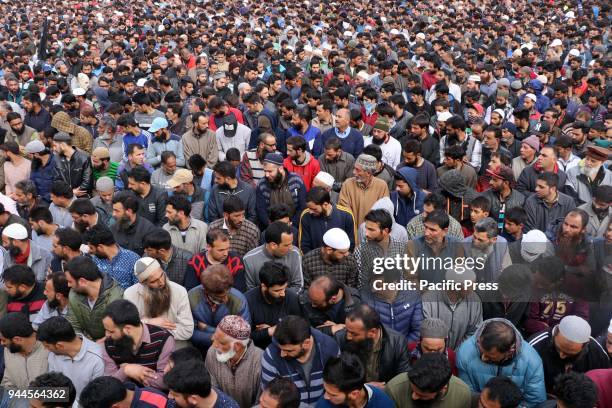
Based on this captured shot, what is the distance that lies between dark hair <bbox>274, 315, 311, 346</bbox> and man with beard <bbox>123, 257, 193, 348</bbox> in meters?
0.84

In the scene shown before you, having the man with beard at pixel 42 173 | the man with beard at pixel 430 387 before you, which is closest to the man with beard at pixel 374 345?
the man with beard at pixel 430 387

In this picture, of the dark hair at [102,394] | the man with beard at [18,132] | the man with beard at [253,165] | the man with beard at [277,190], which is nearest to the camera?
the dark hair at [102,394]

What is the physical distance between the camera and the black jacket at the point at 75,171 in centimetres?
719

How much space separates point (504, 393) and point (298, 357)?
3.78ft

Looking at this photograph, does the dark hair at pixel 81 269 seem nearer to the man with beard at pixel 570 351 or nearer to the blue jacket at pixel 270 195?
the blue jacket at pixel 270 195

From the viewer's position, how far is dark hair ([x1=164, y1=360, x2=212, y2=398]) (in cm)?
331

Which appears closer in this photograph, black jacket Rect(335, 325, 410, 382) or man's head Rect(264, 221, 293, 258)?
black jacket Rect(335, 325, 410, 382)

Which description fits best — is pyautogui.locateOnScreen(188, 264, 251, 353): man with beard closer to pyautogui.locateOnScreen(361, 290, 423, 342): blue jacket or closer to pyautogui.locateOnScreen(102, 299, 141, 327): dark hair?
pyautogui.locateOnScreen(102, 299, 141, 327): dark hair

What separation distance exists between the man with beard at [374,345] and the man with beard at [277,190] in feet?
7.53

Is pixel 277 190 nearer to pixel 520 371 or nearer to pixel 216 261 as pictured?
pixel 216 261

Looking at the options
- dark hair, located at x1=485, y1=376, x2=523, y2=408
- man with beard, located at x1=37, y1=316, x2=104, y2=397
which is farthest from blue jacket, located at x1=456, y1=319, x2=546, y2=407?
man with beard, located at x1=37, y1=316, x2=104, y2=397

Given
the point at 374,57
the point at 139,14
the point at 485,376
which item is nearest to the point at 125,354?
the point at 485,376

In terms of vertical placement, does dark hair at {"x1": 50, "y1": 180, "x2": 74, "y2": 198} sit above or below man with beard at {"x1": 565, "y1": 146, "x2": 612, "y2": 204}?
below

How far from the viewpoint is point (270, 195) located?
247 inches
